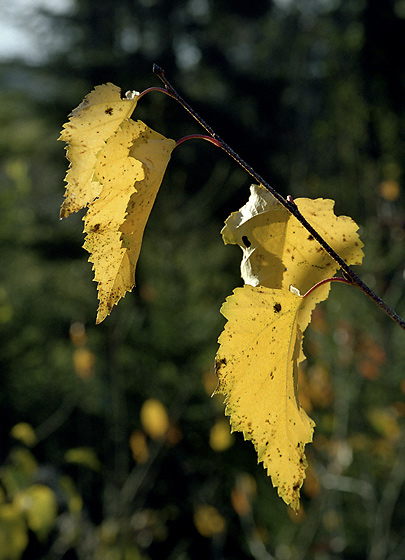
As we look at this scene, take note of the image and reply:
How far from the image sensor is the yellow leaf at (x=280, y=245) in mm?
317

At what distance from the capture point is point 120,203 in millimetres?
280

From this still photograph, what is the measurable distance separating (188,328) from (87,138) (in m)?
2.03

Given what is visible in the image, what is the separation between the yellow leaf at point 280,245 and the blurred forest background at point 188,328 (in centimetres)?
77

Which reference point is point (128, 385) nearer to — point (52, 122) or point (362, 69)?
point (52, 122)

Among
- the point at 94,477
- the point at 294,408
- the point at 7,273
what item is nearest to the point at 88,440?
the point at 94,477

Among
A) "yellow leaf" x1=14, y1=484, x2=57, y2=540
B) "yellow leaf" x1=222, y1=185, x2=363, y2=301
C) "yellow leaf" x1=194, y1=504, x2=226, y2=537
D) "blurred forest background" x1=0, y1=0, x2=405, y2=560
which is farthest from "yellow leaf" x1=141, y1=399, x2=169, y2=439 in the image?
"yellow leaf" x1=222, y1=185, x2=363, y2=301

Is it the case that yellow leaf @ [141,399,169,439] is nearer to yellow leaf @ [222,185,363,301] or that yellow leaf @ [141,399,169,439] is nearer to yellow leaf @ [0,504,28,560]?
yellow leaf @ [0,504,28,560]

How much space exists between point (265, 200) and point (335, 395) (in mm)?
1834

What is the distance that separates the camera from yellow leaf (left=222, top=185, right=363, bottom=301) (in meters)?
0.32

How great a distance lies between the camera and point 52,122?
3.25m

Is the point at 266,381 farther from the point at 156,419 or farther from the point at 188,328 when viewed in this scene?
the point at 188,328

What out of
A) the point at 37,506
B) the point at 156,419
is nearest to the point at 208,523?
the point at 156,419

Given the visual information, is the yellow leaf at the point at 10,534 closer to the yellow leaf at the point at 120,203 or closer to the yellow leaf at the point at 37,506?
the yellow leaf at the point at 37,506

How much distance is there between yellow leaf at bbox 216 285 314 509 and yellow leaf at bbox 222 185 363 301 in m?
0.03
